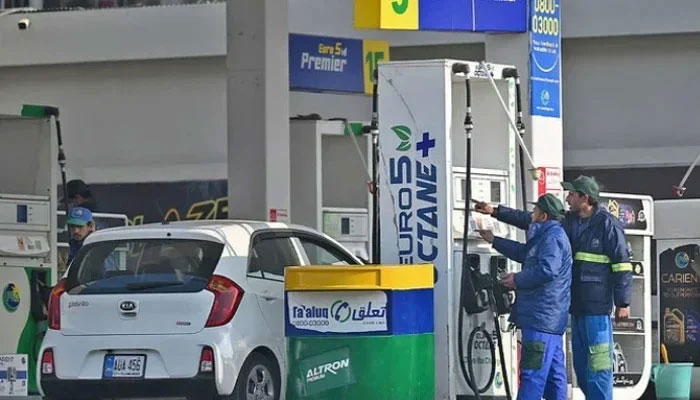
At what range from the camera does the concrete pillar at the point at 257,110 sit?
1642cm

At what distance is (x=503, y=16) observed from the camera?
13297 mm

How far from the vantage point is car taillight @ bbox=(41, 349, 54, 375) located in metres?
11.6

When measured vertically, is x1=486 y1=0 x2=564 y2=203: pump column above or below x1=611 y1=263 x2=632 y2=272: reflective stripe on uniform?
above

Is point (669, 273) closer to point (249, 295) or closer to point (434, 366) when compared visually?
point (434, 366)

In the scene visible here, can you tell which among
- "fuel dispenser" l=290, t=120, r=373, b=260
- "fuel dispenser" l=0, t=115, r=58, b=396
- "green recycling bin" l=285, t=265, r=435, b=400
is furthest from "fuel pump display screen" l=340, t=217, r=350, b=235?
"green recycling bin" l=285, t=265, r=435, b=400

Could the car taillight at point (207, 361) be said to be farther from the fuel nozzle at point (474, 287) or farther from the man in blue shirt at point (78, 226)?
the man in blue shirt at point (78, 226)

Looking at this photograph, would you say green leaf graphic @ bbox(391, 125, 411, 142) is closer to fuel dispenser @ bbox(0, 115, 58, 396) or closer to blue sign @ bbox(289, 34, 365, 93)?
fuel dispenser @ bbox(0, 115, 58, 396)

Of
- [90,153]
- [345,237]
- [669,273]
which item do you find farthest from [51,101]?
[669,273]

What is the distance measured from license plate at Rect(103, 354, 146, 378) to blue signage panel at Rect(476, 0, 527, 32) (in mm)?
4289

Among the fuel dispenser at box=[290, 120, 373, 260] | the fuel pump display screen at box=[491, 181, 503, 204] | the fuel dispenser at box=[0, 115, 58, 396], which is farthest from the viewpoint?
the fuel dispenser at box=[290, 120, 373, 260]

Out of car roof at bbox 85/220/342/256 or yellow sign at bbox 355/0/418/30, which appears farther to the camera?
yellow sign at bbox 355/0/418/30

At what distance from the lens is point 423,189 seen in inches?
456

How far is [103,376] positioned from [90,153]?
1436 centimetres

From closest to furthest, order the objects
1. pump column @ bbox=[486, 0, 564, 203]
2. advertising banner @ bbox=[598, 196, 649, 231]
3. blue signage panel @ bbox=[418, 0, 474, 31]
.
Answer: blue signage panel @ bbox=[418, 0, 474, 31], pump column @ bbox=[486, 0, 564, 203], advertising banner @ bbox=[598, 196, 649, 231]
